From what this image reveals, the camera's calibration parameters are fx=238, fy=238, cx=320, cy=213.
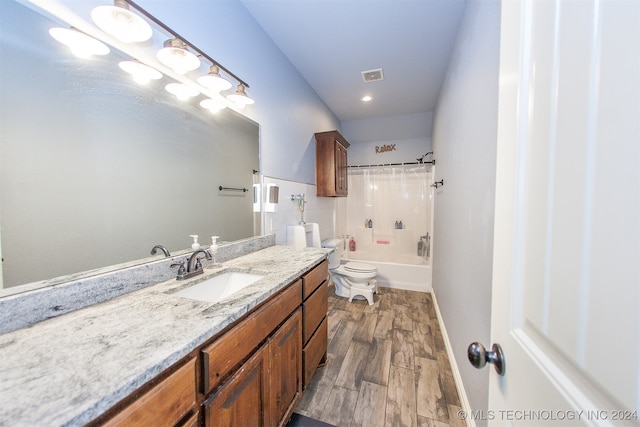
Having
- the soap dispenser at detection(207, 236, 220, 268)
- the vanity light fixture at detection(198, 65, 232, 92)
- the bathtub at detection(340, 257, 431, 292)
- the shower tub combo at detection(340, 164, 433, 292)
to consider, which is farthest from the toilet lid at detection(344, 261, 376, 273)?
the vanity light fixture at detection(198, 65, 232, 92)

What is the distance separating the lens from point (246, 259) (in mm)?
1541

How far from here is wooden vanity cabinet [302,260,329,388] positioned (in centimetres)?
138

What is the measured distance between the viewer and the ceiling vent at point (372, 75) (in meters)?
2.45

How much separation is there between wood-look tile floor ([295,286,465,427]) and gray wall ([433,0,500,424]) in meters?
0.21

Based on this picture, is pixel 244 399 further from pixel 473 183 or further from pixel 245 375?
pixel 473 183

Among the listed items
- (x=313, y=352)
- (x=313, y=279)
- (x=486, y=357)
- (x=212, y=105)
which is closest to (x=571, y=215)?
(x=486, y=357)

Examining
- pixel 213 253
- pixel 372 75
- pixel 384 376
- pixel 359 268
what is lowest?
pixel 384 376

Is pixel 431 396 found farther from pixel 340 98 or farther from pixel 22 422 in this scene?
pixel 340 98

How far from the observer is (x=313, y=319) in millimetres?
1505

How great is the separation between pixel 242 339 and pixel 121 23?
1331 mm

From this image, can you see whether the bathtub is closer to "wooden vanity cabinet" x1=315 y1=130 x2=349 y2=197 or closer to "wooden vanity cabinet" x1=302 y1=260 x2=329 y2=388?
"wooden vanity cabinet" x1=315 y1=130 x2=349 y2=197

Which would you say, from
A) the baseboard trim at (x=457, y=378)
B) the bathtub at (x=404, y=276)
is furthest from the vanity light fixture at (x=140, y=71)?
the bathtub at (x=404, y=276)

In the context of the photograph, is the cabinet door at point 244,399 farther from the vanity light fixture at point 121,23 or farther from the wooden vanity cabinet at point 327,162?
the wooden vanity cabinet at point 327,162

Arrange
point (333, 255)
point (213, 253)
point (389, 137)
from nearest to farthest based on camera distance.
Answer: point (213, 253) → point (333, 255) → point (389, 137)
